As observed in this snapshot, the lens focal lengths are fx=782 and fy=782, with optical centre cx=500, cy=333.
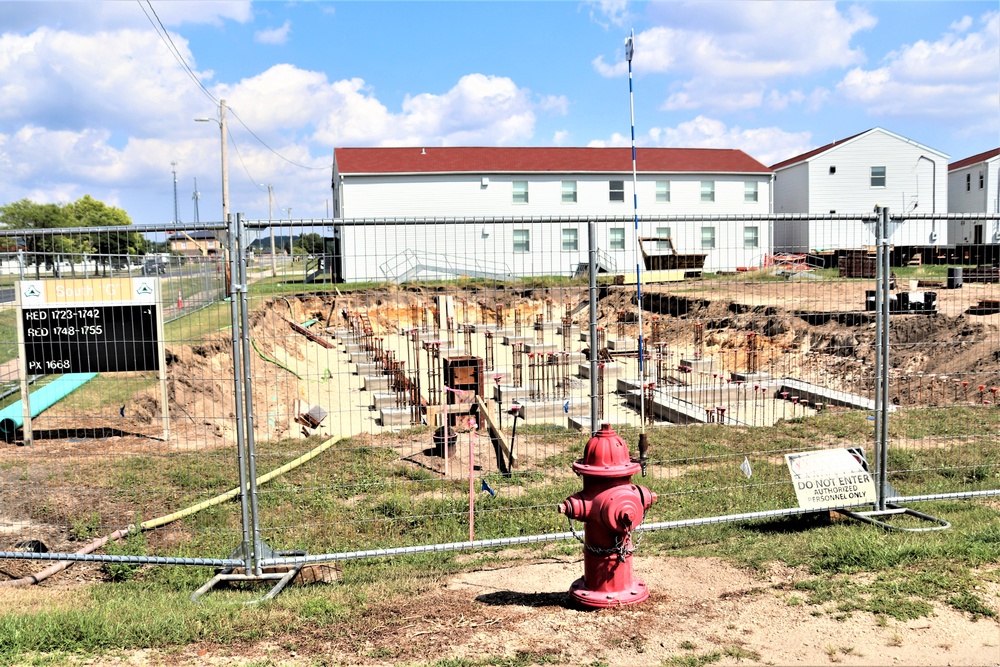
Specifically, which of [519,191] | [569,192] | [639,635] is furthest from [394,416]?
[569,192]

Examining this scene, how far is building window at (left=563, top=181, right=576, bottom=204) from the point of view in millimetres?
42438

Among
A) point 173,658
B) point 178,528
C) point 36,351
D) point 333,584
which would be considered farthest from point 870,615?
point 36,351

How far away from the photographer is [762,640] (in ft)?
14.5

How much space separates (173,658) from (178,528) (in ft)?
9.03

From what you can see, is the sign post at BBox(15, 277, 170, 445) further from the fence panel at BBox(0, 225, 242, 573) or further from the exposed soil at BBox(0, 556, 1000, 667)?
the exposed soil at BBox(0, 556, 1000, 667)

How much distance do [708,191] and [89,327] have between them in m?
41.6

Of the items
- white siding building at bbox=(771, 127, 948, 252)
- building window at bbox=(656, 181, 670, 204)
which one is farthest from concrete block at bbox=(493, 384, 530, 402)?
white siding building at bbox=(771, 127, 948, 252)

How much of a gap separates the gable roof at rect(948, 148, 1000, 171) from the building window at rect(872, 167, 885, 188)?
872 centimetres

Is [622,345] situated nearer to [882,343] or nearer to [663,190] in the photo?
[882,343]

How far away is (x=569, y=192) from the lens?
42.5 m

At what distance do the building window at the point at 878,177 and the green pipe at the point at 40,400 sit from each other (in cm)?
4408

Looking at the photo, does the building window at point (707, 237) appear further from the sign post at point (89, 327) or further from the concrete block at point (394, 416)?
the sign post at point (89, 327)

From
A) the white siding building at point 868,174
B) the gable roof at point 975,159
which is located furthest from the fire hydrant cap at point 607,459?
the gable roof at point 975,159

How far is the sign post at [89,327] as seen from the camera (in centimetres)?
630
